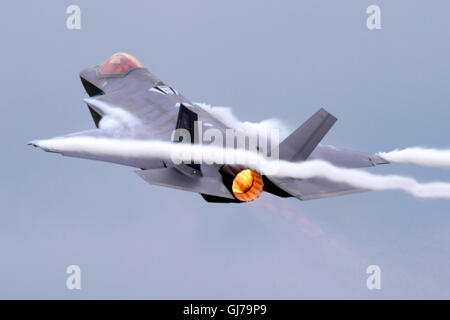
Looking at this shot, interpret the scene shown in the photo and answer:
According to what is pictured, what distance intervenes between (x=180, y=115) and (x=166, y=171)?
195cm

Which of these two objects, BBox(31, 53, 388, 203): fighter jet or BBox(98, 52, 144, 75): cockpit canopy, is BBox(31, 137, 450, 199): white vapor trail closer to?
BBox(31, 53, 388, 203): fighter jet

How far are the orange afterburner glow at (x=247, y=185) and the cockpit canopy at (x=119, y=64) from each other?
38.3ft

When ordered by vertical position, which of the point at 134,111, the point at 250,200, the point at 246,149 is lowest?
the point at 250,200

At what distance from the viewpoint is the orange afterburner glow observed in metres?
29.0

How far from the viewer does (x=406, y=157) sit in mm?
31312

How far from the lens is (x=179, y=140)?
97.0ft

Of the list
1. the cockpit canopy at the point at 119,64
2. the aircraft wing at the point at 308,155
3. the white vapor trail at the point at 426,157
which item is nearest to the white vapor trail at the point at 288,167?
the aircraft wing at the point at 308,155

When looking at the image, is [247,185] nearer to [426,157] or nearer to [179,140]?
[179,140]

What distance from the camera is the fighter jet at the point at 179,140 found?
29000mm

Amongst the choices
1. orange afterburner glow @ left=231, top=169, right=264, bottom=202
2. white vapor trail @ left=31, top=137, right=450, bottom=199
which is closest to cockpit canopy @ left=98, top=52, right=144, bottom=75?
white vapor trail @ left=31, top=137, right=450, bottom=199

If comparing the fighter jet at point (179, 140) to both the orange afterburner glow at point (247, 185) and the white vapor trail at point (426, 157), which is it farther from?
the white vapor trail at point (426, 157)

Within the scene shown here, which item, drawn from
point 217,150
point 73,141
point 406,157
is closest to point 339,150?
point 406,157

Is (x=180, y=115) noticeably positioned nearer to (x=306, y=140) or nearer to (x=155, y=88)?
(x=306, y=140)

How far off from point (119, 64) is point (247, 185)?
12.4m
